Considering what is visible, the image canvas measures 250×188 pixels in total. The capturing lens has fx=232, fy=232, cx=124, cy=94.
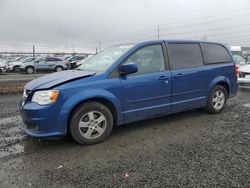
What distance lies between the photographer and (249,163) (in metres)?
3.19

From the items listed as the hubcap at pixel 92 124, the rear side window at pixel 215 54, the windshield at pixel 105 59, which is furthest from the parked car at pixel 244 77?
the hubcap at pixel 92 124

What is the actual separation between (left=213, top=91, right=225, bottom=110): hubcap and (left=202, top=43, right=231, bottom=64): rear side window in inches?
30.5

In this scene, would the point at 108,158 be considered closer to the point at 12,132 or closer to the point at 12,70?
the point at 12,132

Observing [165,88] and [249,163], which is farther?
[165,88]

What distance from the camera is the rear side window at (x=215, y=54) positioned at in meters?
5.30

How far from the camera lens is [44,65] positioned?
2247 centimetres

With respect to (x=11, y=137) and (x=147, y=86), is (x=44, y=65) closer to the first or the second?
(x=11, y=137)

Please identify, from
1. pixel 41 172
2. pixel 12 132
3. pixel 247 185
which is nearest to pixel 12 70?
pixel 12 132

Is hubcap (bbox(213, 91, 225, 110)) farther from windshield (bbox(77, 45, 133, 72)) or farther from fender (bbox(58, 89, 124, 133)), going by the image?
fender (bbox(58, 89, 124, 133))

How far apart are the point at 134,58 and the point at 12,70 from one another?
73.3 ft

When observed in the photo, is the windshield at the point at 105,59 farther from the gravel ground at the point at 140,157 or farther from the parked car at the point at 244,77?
the parked car at the point at 244,77

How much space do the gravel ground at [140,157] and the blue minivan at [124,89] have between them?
1.09 feet

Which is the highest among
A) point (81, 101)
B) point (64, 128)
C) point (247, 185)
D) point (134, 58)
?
point (134, 58)

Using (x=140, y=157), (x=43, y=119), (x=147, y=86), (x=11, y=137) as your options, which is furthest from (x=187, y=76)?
(x=11, y=137)
